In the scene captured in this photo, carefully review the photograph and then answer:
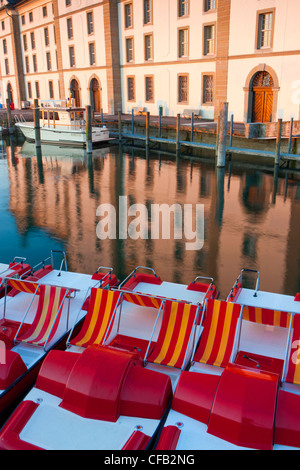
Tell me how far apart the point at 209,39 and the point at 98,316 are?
1071 inches

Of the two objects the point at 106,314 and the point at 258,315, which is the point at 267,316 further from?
the point at 106,314

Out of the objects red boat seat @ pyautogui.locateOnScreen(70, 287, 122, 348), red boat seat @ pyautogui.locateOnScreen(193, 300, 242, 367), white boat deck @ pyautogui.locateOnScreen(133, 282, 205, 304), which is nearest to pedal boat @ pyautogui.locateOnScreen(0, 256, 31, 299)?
red boat seat @ pyautogui.locateOnScreen(70, 287, 122, 348)

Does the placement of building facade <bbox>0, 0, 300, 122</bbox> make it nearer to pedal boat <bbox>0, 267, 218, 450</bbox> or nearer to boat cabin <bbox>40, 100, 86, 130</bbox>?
boat cabin <bbox>40, 100, 86, 130</bbox>

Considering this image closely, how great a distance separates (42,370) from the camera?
5.33 m

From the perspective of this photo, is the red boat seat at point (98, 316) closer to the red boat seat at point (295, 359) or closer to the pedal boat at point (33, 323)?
the pedal boat at point (33, 323)

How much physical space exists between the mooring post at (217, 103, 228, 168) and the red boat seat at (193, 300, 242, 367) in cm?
1487

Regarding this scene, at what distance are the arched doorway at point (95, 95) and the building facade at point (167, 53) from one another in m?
0.09

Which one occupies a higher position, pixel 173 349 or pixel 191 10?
pixel 191 10

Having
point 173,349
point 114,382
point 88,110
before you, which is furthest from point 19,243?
point 88,110

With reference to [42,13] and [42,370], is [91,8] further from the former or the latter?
[42,370]

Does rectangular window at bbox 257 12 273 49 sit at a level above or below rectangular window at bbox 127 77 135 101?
above

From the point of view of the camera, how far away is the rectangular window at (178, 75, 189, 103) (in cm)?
Answer: 3176

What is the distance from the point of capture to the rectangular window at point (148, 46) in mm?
33359
